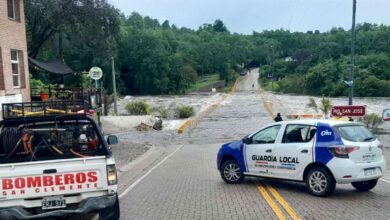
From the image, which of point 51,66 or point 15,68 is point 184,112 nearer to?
point 51,66

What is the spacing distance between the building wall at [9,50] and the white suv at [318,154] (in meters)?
12.5

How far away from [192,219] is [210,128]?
25384 millimetres

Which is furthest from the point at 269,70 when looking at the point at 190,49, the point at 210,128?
the point at 210,128

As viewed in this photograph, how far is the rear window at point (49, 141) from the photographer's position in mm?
7707

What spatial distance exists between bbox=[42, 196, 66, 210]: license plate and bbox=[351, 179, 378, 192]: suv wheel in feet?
21.5

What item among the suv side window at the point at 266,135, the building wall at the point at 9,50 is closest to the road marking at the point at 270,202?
the suv side window at the point at 266,135

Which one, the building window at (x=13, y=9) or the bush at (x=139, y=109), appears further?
the bush at (x=139, y=109)

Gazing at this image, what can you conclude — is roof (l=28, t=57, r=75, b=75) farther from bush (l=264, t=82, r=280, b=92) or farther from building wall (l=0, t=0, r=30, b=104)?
bush (l=264, t=82, r=280, b=92)

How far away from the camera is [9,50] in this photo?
2086 centimetres

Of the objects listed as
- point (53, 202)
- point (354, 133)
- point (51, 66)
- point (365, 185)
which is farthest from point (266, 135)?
point (51, 66)

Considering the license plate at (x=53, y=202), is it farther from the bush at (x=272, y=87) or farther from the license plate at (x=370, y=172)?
the bush at (x=272, y=87)

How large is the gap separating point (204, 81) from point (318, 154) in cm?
13054

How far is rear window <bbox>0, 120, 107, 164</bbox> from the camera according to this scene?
7707 millimetres

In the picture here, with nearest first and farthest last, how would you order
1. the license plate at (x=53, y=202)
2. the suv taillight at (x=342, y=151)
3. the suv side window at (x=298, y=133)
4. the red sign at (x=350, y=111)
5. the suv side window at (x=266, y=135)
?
the license plate at (x=53, y=202) < the suv taillight at (x=342, y=151) < the suv side window at (x=298, y=133) < the suv side window at (x=266, y=135) < the red sign at (x=350, y=111)
